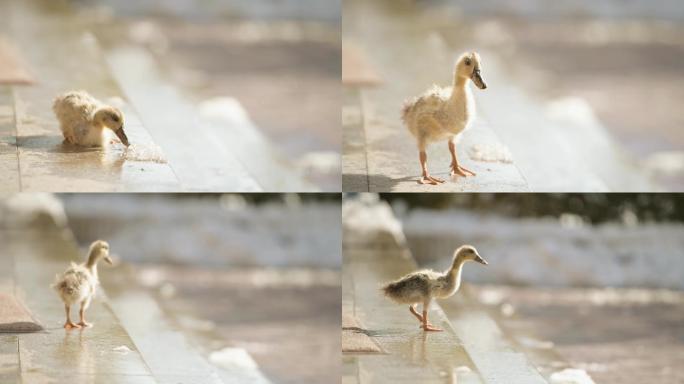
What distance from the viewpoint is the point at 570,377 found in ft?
11.7

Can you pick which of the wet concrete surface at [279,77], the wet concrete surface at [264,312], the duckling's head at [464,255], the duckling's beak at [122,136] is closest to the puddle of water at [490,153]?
the duckling's head at [464,255]

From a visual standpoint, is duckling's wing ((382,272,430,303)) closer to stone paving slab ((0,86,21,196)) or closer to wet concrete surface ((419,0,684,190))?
stone paving slab ((0,86,21,196))

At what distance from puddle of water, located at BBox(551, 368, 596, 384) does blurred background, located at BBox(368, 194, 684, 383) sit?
398 mm

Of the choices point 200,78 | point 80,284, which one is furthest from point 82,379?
point 200,78

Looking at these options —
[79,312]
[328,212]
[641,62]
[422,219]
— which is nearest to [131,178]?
[79,312]

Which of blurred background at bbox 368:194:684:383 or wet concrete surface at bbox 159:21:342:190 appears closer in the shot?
blurred background at bbox 368:194:684:383

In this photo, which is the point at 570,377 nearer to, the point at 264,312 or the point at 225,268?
the point at 264,312

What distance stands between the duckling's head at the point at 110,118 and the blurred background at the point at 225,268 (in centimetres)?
87

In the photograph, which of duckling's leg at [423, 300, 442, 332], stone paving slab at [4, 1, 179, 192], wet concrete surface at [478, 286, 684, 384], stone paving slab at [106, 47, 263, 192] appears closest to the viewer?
stone paving slab at [4, 1, 179, 192]

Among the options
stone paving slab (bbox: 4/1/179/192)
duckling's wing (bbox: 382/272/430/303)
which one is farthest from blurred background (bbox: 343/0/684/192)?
stone paving slab (bbox: 4/1/179/192)

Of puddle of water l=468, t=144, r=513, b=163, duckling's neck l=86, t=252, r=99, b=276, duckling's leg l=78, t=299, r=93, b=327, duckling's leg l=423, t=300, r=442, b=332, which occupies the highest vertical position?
puddle of water l=468, t=144, r=513, b=163

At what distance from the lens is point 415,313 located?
11.2 feet

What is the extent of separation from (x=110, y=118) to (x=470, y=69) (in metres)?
0.94

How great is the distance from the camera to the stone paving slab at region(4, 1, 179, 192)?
3.28 metres
